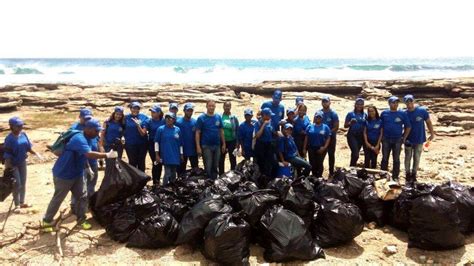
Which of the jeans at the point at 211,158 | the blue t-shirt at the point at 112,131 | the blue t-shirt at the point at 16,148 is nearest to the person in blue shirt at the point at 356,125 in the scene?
the jeans at the point at 211,158

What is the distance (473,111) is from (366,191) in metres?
12.0

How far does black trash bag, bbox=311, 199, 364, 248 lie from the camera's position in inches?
185

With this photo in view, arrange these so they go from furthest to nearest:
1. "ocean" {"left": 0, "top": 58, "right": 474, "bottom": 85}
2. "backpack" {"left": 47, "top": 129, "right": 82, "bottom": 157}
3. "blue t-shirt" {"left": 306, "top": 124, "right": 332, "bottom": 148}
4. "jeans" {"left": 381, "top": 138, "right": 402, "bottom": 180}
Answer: "ocean" {"left": 0, "top": 58, "right": 474, "bottom": 85}, "jeans" {"left": 381, "top": 138, "right": 402, "bottom": 180}, "blue t-shirt" {"left": 306, "top": 124, "right": 332, "bottom": 148}, "backpack" {"left": 47, "top": 129, "right": 82, "bottom": 157}

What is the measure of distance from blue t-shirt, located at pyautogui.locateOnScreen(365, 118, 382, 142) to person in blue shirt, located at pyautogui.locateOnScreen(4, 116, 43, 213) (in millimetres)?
5760

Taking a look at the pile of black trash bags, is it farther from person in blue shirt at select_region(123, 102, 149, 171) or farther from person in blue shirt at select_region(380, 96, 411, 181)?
person in blue shirt at select_region(380, 96, 411, 181)

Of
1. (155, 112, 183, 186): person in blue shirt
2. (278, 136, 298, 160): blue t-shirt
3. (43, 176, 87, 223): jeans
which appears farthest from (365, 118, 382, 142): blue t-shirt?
(43, 176, 87, 223): jeans

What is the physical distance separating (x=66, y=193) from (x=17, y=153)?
1.34m

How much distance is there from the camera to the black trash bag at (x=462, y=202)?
4.75 m

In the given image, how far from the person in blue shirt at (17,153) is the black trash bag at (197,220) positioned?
2.92 meters

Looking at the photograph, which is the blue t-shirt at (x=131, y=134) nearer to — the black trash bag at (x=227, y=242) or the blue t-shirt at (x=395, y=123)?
the black trash bag at (x=227, y=242)

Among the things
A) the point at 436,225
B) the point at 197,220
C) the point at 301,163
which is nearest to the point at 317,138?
the point at 301,163

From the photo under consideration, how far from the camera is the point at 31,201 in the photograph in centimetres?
675

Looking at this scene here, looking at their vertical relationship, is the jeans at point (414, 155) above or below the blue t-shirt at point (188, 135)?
below

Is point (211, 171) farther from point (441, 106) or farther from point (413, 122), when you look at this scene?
point (441, 106)
